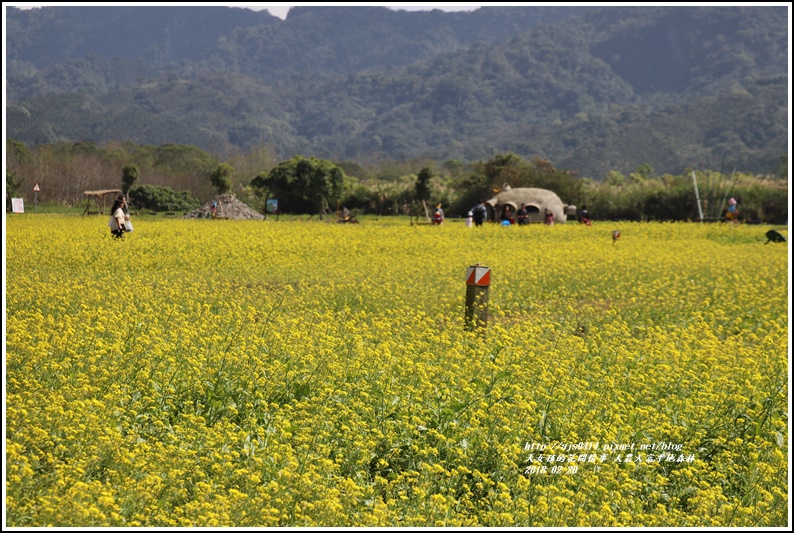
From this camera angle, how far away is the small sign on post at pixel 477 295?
10914 mm

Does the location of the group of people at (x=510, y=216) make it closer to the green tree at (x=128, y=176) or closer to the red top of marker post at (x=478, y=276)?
the red top of marker post at (x=478, y=276)

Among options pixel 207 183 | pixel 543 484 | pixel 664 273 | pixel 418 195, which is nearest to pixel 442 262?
pixel 664 273

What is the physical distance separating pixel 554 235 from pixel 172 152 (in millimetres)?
87866

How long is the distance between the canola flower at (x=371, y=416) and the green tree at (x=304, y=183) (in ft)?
146

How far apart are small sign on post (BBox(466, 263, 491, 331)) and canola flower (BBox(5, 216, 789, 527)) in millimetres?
618

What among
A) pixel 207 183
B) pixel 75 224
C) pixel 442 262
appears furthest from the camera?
pixel 207 183

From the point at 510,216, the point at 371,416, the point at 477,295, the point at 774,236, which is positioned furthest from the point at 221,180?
the point at 371,416

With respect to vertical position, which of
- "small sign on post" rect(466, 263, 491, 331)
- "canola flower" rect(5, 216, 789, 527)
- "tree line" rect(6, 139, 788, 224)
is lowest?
"canola flower" rect(5, 216, 789, 527)

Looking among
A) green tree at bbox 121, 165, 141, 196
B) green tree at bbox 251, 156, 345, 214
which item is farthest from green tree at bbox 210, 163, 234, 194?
green tree at bbox 121, 165, 141, 196

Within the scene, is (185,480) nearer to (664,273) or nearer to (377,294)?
(377,294)

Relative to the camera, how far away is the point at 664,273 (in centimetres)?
1817

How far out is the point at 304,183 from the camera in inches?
2251

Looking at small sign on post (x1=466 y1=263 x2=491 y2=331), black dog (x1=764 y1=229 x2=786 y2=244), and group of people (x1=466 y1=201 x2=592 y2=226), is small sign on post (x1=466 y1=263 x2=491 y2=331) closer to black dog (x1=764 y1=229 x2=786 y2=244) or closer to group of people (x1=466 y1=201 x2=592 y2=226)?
black dog (x1=764 y1=229 x2=786 y2=244)

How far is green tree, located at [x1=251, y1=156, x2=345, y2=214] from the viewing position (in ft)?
187
